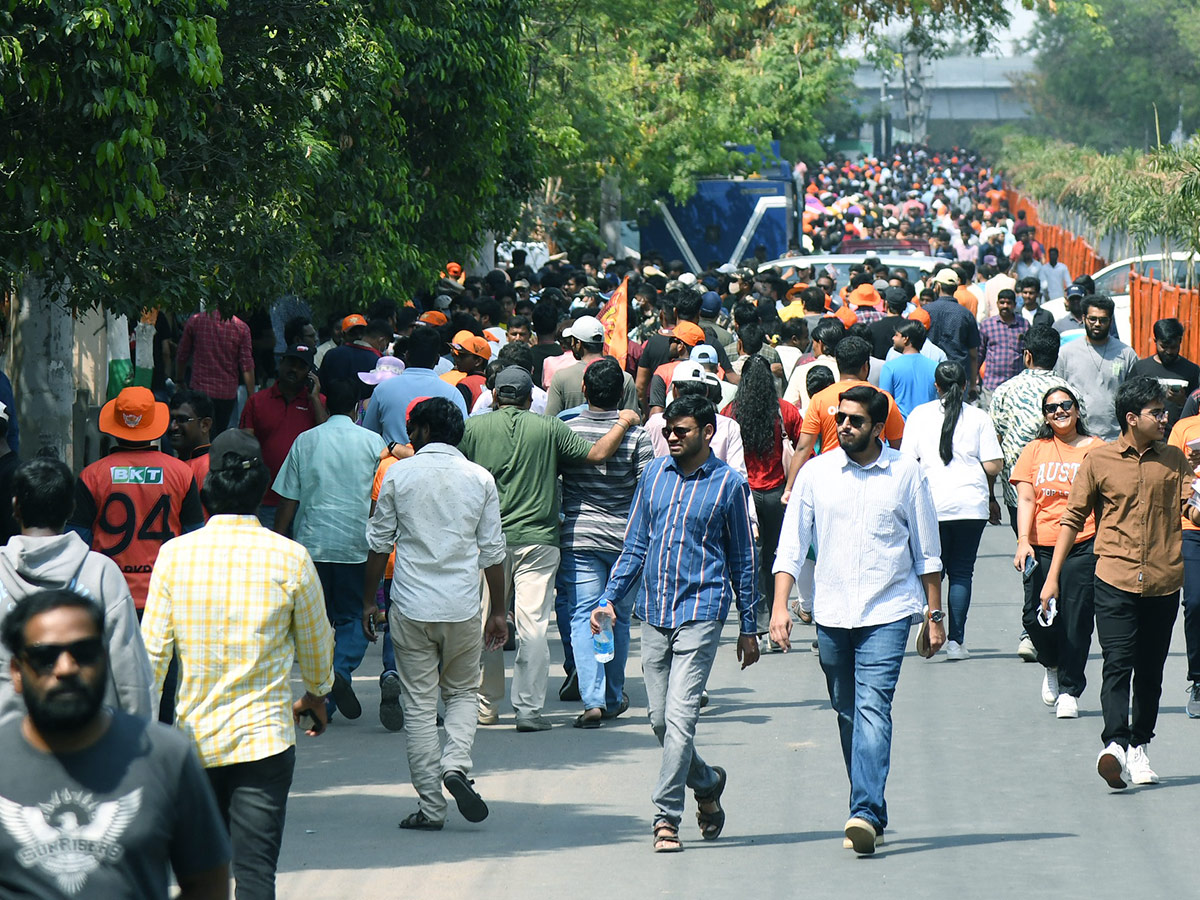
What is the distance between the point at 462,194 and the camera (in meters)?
18.4

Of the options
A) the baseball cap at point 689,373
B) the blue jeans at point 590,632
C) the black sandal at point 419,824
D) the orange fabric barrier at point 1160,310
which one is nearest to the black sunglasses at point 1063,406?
the baseball cap at point 689,373

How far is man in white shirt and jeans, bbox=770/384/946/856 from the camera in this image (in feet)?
22.2

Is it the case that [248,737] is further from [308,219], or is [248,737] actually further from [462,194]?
[462,194]

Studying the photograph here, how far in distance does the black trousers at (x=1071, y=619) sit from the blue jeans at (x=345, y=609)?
127 inches

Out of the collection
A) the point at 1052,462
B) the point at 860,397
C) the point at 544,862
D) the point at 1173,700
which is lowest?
the point at 1173,700

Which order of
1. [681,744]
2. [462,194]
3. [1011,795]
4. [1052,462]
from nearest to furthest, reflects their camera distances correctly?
[681,744] < [1011,795] < [1052,462] < [462,194]

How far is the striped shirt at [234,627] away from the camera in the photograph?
5355 mm

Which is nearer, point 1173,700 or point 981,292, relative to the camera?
point 1173,700

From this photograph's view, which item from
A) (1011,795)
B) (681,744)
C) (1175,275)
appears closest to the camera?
(681,744)

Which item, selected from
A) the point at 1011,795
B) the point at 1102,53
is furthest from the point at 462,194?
the point at 1102,53

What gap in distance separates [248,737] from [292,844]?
70.6 inches

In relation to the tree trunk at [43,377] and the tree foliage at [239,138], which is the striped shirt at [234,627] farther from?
the tree trunk at [43,377]

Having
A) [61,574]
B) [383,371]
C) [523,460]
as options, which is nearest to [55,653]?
[61,574]

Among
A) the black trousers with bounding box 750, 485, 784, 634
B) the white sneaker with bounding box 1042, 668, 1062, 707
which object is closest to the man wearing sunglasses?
the white sneaker with bounding box 1042, 668, 1062, 707
